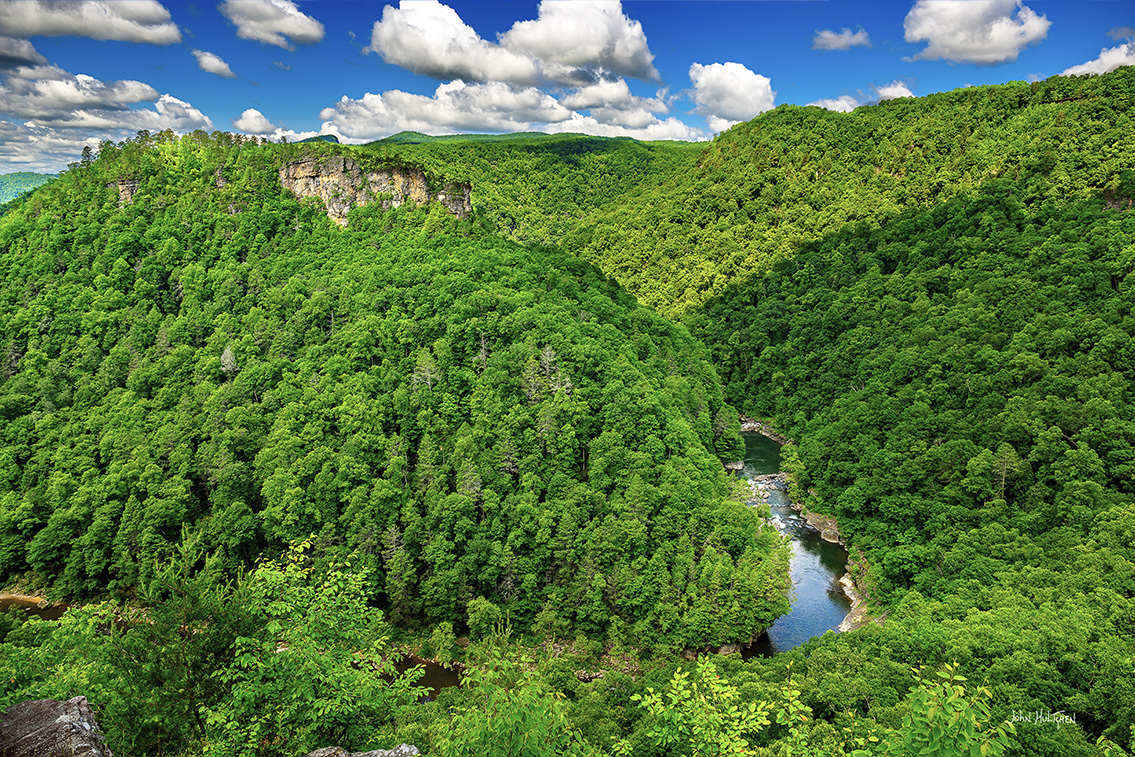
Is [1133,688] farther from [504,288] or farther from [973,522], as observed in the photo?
[504,288]

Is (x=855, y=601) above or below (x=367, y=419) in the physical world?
below

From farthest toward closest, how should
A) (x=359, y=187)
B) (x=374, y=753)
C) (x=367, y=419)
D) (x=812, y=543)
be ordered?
(x=359, y=187), (x=812, y=543), (x=367, y=419), (x=374, y=753)

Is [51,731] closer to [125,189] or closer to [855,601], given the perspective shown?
[855,601]

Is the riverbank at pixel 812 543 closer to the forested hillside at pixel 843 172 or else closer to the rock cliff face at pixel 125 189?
the forested hillside at pixel 843 172

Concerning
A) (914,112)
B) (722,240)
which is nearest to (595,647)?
(722,240)

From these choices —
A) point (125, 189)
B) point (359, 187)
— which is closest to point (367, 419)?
point (359, 187)

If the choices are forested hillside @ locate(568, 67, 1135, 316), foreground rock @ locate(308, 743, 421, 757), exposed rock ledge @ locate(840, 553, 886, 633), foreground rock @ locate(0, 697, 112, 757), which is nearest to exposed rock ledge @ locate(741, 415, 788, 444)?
exposed rock ledge @ locate(840, 553, 886, 633)
